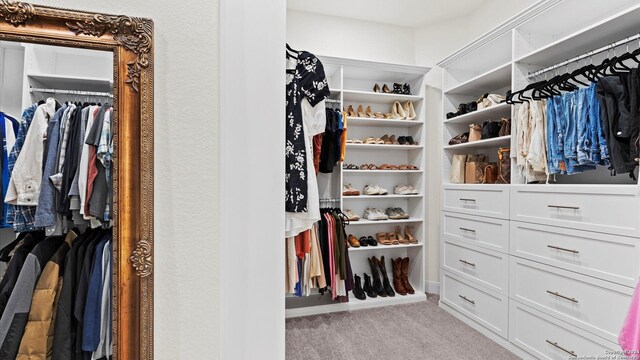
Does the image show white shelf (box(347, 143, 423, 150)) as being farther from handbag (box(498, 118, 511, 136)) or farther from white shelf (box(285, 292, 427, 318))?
white shelf (box(285, 292, 427, 318))

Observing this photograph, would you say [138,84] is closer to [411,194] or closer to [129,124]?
[129,124]

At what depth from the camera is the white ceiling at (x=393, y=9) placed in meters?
2.91

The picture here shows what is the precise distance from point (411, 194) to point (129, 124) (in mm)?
2805

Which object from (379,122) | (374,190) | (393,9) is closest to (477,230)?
(374,190)

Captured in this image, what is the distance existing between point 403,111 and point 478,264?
5.35 feet

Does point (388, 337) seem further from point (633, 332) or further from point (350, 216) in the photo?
point (633, 332)

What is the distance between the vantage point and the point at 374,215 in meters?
2.96

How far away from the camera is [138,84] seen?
57 centimetres

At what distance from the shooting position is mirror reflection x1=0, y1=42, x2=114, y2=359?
54cm

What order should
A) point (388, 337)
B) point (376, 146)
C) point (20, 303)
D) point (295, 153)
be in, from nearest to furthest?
point (20, 303) < point (295, 153) < point (388, 337) < point (376, 146)

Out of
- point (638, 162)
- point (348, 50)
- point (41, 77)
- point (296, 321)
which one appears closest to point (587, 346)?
point (638, 162)

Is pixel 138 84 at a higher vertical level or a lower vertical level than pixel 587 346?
higher

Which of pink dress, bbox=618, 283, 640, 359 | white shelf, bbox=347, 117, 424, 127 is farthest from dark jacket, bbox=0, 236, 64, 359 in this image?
white shelf, bbox=347, 117, 424, 127

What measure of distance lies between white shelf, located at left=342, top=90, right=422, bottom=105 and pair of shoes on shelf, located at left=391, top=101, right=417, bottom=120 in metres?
0.06
